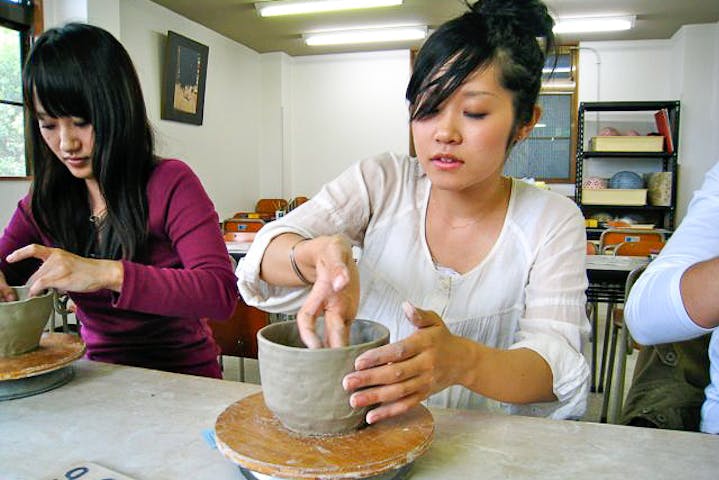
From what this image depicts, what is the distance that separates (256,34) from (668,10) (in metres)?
4.32

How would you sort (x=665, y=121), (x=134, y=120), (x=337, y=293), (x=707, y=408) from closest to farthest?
1. (x=337, y=293)
2. (x=707, y=408)
3. (x=134, y=120)
4. (x=665, y=121)

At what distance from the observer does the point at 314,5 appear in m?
5.28

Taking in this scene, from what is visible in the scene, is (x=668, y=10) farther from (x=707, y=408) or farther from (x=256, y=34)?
(x=707, y=408)

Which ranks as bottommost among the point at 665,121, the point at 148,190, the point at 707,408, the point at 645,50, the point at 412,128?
the point at 707,408

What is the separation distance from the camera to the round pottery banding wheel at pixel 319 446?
551mm

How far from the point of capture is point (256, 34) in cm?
638

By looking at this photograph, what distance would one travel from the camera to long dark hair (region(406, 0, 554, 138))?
0.93 metres

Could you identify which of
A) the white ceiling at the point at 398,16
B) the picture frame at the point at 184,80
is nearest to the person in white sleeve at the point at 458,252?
the white ceiling at the point at 398,16

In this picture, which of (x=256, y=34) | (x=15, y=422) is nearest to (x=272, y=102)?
(x=256, y=34)

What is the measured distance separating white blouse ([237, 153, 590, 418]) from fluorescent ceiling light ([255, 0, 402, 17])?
450 centimetres

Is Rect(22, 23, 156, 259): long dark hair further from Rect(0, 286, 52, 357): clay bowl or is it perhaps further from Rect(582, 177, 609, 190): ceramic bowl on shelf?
Rect(582, 177, 609, 190): ceramic bowl on shelf

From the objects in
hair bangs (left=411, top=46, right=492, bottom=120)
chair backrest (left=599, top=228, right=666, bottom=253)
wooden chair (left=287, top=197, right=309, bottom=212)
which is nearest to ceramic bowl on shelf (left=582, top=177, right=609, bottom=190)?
chair backrest (left=599, top=228, right=666, bottom=253)

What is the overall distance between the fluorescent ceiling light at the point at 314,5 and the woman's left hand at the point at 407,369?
16.3ft

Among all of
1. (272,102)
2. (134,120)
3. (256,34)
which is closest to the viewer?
(134,120)
